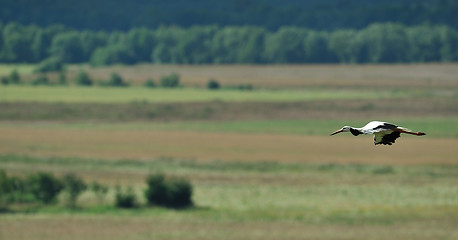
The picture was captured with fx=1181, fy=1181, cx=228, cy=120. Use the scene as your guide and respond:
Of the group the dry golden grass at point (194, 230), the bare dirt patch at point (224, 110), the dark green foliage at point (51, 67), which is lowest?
the dry golden grass at point (194, 230)

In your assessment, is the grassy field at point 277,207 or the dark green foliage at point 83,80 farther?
the dark green foliage at point 83,80

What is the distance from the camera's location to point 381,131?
49.3 feet

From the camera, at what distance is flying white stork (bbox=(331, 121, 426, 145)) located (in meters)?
14.9

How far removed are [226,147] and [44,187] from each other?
25.4m

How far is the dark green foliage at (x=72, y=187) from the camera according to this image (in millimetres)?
76875

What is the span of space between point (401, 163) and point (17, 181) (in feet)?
97.3

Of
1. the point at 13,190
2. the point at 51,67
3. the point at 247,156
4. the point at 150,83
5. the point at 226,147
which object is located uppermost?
the point at 51,67

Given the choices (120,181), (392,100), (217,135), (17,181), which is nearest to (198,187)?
(120,181)

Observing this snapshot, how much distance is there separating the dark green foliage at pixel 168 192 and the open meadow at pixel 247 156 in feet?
2.63

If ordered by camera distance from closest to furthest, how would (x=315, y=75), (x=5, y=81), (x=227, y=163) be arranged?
(x=227, y=163) → (x=5, y=81) → (x=315, y=75)

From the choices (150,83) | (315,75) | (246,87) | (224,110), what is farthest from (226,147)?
(315,75)

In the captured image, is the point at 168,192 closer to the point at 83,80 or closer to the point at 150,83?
the point at 150,83

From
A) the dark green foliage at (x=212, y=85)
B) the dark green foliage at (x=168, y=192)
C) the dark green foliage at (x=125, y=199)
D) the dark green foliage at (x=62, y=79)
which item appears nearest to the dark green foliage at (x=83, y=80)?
the dark green foliage at (x=62, y=79)

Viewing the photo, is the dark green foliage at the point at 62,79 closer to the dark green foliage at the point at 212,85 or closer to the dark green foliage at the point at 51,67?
the dark green foliage at the point at 51,67
